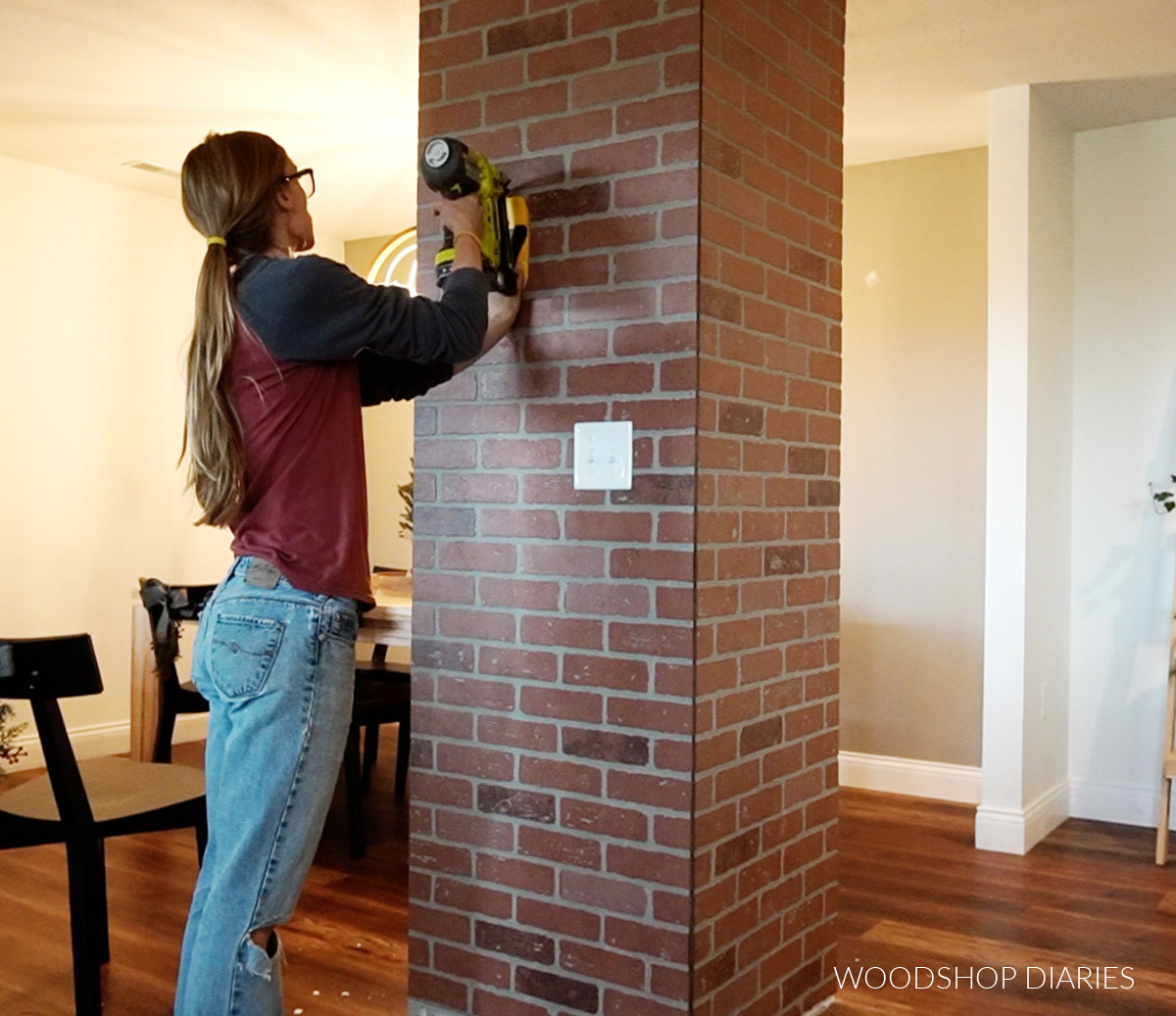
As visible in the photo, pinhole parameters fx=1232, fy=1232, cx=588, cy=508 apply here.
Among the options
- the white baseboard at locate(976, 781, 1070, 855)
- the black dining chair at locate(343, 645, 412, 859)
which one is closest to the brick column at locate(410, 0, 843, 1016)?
the black dining chair at locate(343, 645, 412, 859)

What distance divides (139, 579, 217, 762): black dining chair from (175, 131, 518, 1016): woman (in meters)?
2.17

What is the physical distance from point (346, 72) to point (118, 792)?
2.28 m

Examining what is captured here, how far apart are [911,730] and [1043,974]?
71.7 inches

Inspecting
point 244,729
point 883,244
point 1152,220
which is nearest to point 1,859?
point 244,729

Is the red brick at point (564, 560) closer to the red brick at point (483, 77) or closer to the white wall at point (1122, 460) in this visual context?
the red brick at point (483, 77)

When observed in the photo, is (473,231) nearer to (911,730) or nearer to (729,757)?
(729,757)

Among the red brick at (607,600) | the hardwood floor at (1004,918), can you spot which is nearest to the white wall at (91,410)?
the hardwood floor at (1004,918)

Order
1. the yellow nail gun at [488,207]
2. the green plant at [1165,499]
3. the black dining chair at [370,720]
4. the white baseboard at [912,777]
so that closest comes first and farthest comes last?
the yellow nail gun at [488,207] < the black dining chair at [370,720] < the green plant at [1165,499] < the white baseboard at [912,777]

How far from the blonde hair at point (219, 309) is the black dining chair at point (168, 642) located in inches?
85.9

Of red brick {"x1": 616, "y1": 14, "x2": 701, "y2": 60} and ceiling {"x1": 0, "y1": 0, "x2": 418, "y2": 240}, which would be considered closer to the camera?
red brick {"x1": 616, "y1": 14, "x2": 701, "y2": 60}

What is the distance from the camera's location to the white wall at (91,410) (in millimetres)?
4840

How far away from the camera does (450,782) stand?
221 cm

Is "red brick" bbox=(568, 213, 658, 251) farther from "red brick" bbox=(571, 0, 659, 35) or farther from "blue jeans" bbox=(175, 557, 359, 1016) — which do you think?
"blue jeans" bbox=(175, 557, 359, 1016)

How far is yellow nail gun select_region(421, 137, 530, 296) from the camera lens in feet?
6.30
